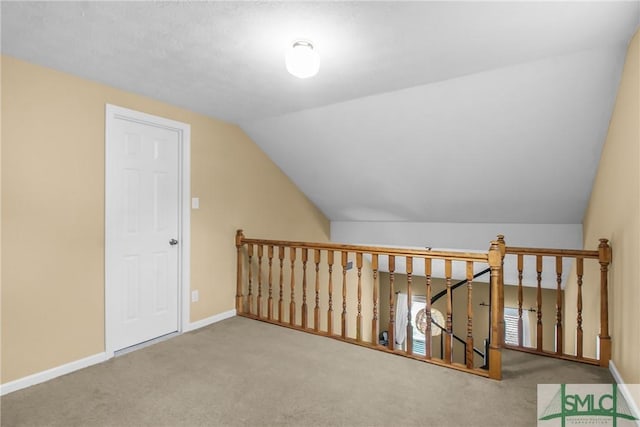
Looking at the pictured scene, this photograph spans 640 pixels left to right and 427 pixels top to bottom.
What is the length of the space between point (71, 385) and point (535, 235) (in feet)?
15.0

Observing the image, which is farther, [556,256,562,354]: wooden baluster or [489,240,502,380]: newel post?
[556,256,562,354]: wooden baluster

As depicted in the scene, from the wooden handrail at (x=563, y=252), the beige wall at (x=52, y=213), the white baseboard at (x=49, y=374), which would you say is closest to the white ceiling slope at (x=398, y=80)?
the beige wall at (x=52, y=213)

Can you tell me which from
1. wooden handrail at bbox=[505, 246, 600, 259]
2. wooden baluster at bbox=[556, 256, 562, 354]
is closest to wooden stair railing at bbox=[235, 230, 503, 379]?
wooden handrail at bbox=[505, 246, 600, 259]

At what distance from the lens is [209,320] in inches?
141

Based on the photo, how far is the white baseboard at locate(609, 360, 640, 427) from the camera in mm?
1866

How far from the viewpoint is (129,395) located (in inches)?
87.6

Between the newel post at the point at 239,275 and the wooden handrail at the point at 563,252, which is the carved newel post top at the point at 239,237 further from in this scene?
the wooden handrail at the point at 563,252

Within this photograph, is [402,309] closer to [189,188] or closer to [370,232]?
[370,232]

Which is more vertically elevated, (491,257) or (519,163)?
Answer: (519,163)

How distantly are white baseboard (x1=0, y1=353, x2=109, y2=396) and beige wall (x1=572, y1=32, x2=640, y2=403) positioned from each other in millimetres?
3419

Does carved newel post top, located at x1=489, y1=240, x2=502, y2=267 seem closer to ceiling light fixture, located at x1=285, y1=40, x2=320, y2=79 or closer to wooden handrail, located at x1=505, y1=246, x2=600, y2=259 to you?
wooden handrail, located at x1=505, y1=246, x2=600, y2=259

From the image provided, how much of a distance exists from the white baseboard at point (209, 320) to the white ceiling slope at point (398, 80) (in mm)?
1851

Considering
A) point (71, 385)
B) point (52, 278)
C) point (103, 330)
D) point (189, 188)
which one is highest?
point (189, 188)

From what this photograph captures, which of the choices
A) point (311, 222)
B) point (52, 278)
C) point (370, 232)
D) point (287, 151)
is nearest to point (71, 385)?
point (52, 278)
